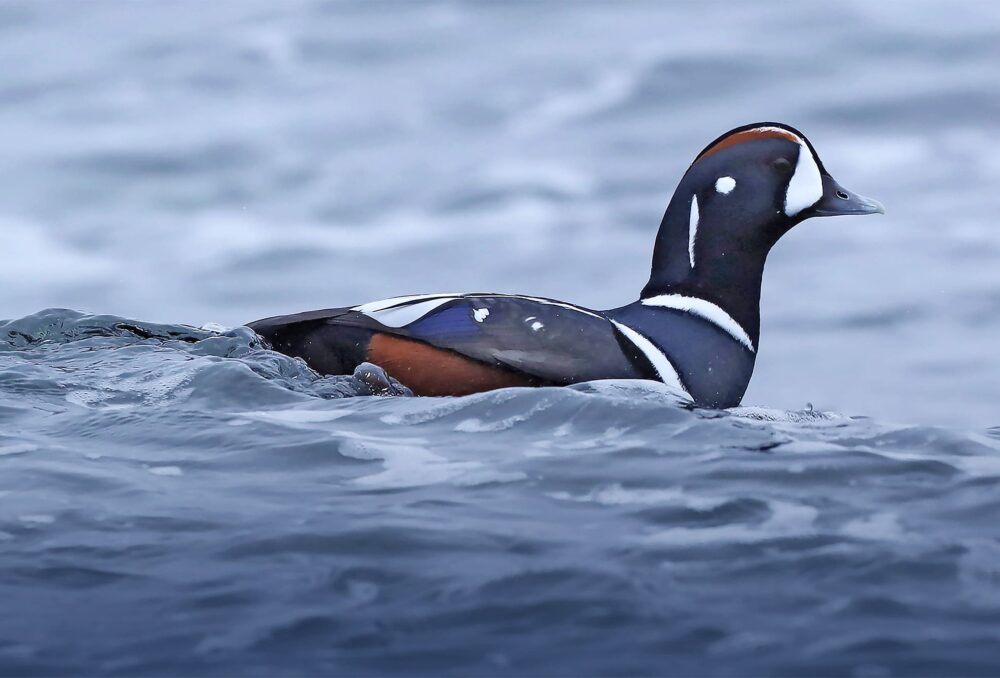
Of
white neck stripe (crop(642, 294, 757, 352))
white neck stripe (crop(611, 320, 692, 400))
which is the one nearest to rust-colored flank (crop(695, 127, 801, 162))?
white neck stripe (crop(642, 294, 757, 352))

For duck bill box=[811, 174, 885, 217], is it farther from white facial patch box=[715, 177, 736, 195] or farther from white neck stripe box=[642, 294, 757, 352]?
white neck stripe box=[642, 294, 757, 352]

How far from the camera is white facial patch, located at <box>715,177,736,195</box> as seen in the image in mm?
7055

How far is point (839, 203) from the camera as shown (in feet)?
24.1

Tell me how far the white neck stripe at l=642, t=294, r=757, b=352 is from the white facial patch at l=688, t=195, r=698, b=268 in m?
0.21

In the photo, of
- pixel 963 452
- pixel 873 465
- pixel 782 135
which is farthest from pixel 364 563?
pixel 782 135

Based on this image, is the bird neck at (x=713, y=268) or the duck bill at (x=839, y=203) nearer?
the bird neck at (x=713, y=268)

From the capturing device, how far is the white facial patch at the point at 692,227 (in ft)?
23.3

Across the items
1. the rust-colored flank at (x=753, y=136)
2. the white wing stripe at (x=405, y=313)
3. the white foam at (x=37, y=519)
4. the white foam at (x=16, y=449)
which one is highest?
the rust-colored flank at (x=753, y=136)

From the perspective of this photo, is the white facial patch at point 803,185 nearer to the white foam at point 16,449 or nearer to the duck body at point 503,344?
the duck body at point 503,344

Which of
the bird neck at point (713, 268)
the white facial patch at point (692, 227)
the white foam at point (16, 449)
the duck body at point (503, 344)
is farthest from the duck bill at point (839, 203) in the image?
the white foam at point (16, 449)

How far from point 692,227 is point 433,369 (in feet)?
5.33

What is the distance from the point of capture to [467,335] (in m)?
6.41

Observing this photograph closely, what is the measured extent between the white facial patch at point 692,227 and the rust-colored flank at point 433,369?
1316mm

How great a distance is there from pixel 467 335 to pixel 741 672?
11.0ft
